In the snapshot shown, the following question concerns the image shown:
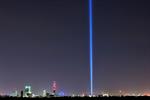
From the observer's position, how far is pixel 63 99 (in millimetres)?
125500

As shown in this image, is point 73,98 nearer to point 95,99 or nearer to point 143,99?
point 95,99

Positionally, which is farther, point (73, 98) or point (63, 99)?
point (73, 98)

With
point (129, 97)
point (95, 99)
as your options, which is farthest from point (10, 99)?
point (129, 97)

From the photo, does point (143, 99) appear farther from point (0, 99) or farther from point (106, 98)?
point (0, 99)

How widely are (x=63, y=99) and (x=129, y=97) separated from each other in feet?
73.6

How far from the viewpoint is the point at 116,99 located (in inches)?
4835

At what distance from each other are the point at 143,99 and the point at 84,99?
2343 centimetres

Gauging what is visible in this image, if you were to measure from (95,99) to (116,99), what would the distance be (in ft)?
23.9

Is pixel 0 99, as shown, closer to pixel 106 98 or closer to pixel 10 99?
pixel 10 99

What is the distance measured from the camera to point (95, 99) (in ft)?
398

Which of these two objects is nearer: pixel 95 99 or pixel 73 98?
pixel 95 99

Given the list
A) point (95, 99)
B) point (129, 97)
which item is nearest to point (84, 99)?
point (95, 99)

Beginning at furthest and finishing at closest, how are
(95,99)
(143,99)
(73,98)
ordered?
(73,98)
(95,99)
(143,99)

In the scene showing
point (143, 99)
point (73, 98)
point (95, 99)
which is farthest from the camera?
point (73, 98)
